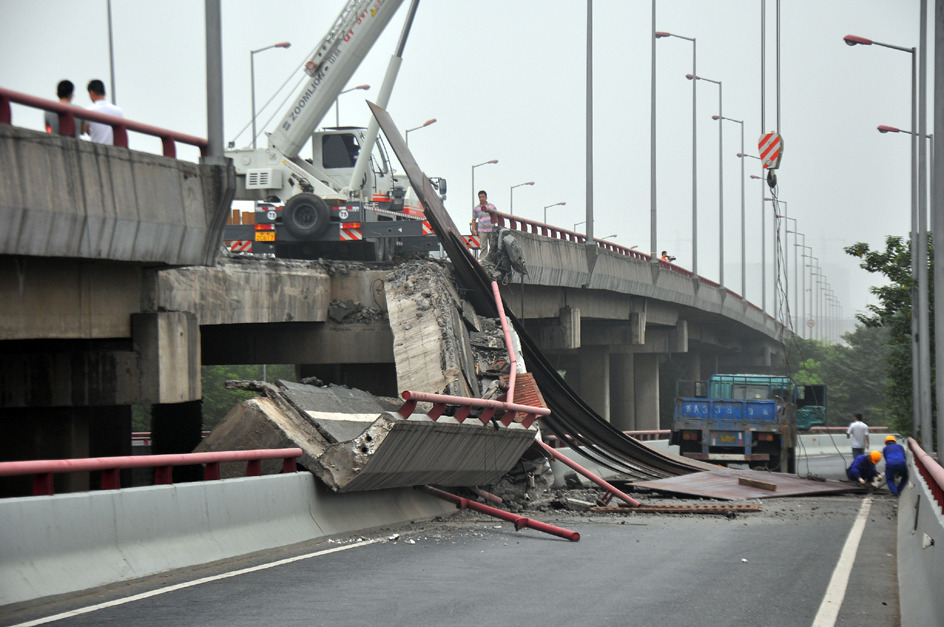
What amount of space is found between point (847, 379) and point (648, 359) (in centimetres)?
3763

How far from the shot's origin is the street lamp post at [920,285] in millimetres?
28844

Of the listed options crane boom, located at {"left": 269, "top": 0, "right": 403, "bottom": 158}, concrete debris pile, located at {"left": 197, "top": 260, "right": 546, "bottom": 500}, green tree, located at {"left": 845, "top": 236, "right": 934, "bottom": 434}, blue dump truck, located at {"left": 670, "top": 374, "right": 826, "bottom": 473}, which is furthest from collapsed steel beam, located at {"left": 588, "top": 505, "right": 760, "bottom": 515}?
green tree, located at {"left": 845, "top": 236, "right": 934, "bottom": 434}

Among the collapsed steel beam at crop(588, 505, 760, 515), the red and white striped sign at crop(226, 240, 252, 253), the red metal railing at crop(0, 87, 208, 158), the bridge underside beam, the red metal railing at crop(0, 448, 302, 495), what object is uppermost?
the red metal railing at crop(0, 87, 208, 158)

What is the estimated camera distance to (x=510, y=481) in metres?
18.0

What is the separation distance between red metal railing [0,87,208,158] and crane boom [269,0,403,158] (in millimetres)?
14425

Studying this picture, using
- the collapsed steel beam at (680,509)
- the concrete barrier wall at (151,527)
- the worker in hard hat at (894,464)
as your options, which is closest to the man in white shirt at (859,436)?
the worker in hard hat at (894,464)

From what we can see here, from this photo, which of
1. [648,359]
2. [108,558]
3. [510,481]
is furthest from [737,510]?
[648,359]

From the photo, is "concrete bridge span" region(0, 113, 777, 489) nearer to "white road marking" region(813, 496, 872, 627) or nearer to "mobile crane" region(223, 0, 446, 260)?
"mobile crane" region(223, 0, 446, 260)

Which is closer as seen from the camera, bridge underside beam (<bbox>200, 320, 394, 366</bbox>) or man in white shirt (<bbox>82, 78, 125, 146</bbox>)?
man in white shirt (<bbox>82, 78, 125, 146</bbox>)

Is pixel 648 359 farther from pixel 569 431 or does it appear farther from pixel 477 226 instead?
pixel 569 431

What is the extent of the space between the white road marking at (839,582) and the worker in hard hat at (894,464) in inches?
193

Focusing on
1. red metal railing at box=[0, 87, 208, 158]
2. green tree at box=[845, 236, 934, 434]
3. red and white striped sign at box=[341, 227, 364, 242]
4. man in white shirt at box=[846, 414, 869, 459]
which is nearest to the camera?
red metal railing at box=[0, 87, 208, 158]

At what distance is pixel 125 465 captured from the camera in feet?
31.4

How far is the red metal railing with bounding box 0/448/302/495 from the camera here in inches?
342
